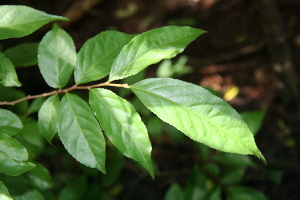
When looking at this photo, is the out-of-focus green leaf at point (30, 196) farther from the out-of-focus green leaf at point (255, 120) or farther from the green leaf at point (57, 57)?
the out-of-focus green leaf at point (255, 120)

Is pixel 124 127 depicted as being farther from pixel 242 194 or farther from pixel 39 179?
pixel 242 194

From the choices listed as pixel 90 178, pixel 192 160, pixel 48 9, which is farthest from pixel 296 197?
pixel 48 9

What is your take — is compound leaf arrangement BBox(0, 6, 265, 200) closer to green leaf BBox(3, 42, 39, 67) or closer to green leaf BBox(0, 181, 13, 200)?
green leaf BBox(0, 181, 13, 200)

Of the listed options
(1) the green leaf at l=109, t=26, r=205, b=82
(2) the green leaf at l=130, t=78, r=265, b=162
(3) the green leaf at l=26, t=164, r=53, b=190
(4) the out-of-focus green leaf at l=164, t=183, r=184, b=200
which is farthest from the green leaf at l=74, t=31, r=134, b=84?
(4) the out-of-focus green leaf at l=164, t=183, r=184, b=200

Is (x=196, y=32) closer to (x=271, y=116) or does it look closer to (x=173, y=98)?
(x=173, y=98)

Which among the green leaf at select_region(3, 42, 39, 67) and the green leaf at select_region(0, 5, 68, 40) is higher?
the green leaf at select_region(0, 5, 68, 40)

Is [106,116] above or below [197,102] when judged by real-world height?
below
